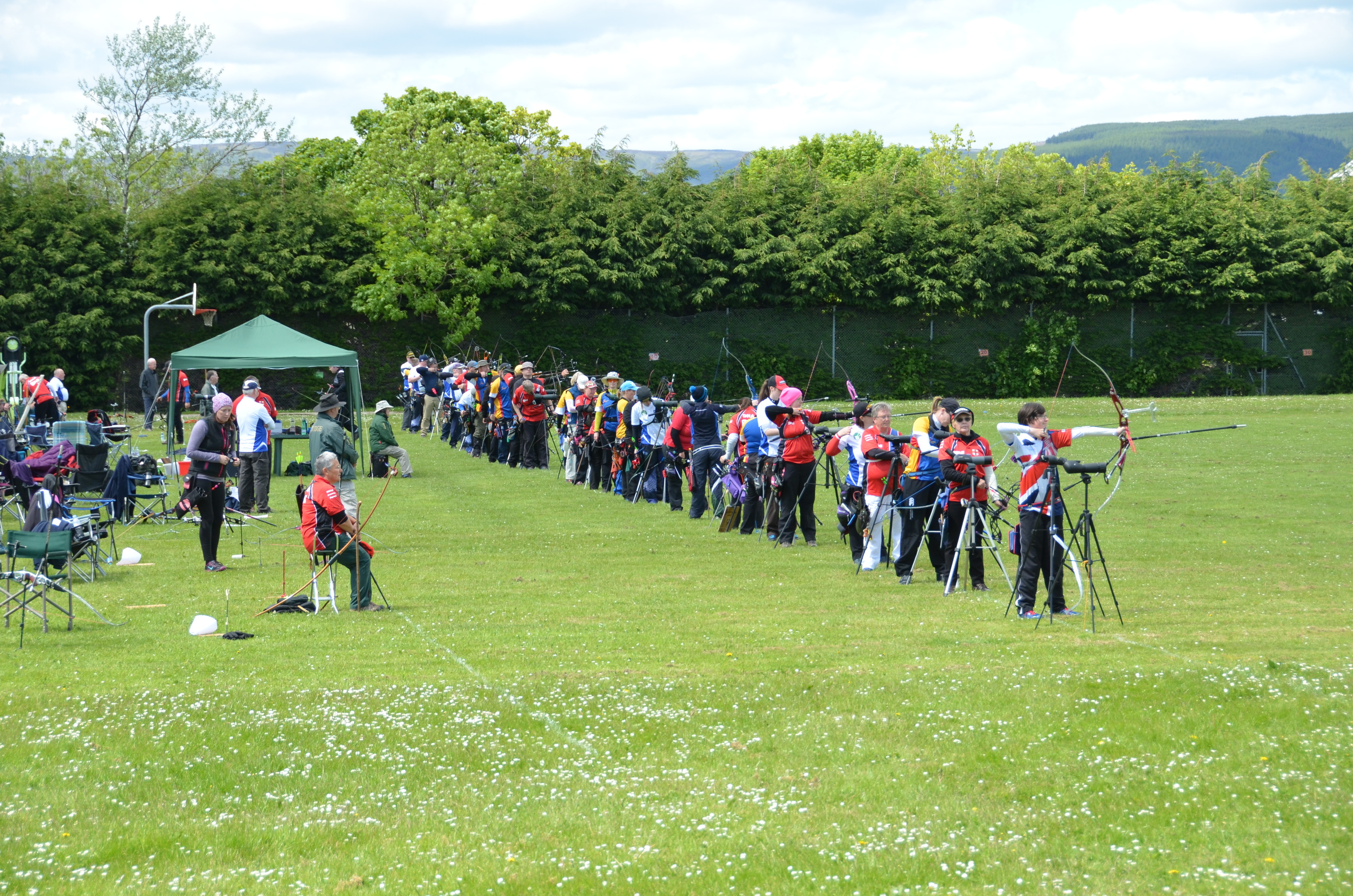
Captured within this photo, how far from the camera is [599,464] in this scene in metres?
22.6

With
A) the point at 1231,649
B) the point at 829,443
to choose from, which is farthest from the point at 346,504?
the point at 1231,649

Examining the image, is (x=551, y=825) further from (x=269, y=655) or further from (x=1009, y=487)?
(x=1009, y=487)

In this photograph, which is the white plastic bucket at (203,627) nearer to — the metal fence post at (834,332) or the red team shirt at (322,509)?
the red team shirt at (322,509)

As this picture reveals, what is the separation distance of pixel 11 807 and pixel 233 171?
143 feet

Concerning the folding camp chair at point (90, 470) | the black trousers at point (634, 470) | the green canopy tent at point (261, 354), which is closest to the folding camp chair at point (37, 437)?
the folding camp chair at point (90, 470)

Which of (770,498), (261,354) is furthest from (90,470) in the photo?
(770,498)

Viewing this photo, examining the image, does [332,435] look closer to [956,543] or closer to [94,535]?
[94,535]

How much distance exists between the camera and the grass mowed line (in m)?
6.24

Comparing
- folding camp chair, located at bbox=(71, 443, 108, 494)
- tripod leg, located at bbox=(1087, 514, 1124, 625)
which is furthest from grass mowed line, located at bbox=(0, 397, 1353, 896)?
folding camp chair, located at bbox=(71, 443, 108, 494)

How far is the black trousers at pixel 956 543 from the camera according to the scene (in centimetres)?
1296

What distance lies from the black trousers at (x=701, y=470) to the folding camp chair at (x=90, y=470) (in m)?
8.02

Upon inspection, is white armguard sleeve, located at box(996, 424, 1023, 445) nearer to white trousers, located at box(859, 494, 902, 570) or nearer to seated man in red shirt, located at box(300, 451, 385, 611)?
white trousers, located at box(859, 494, 902, 570)

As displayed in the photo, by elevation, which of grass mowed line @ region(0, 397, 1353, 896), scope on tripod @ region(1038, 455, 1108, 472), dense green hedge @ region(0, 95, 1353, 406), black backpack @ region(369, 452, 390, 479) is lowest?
grass mowed line @ region(0, 397, 1353, 896)

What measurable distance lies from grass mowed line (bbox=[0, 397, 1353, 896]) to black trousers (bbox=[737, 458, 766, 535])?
3035mm
